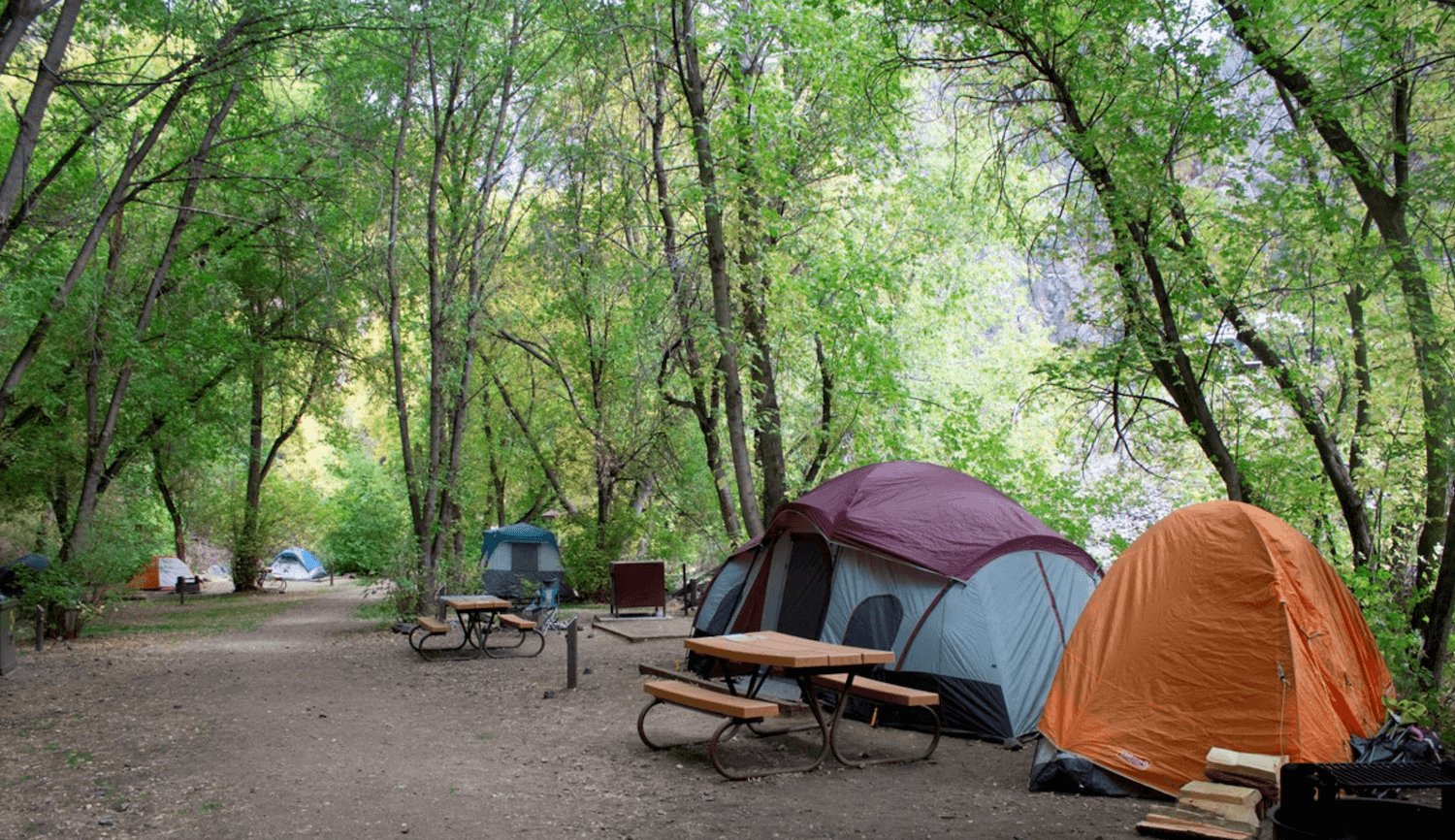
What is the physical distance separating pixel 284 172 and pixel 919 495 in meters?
10.2

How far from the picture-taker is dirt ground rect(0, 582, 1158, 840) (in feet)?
16.6

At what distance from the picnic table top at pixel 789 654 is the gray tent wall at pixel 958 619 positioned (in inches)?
48.5

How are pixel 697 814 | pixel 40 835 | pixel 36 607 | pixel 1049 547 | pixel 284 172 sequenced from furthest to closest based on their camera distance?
pixel 284 172
pixel 36 607
pixel 1049 547
pixel 697 814
pixel 40 835

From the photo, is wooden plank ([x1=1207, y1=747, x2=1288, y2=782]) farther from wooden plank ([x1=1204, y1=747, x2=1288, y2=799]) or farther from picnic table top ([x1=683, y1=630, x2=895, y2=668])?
picnic table top ([x1=683, y1=630, x2=895, y2=668])

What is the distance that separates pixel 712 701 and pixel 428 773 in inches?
72.5

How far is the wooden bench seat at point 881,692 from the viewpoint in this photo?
661 centimetres

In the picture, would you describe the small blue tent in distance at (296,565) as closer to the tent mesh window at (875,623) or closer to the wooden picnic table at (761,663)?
the tent mesh window at (875,623)

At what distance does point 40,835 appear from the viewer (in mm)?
4707

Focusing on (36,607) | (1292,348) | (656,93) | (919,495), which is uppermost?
(656,93)

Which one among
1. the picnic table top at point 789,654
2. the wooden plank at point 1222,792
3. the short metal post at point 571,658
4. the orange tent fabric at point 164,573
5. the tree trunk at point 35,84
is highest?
the tree trunk at point 35,84

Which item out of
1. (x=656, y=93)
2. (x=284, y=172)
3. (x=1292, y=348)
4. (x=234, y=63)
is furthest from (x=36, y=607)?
(x=1292, y=348)

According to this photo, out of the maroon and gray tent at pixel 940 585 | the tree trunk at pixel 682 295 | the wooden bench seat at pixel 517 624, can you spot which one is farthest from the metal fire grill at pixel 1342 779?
the wooden bench seat at pixel 517 624

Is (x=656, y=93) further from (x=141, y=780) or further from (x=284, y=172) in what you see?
(x=141, y=780)

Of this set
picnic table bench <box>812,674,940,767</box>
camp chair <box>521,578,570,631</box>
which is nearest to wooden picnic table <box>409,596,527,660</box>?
camp chair <box>521,578,570,631</box>
